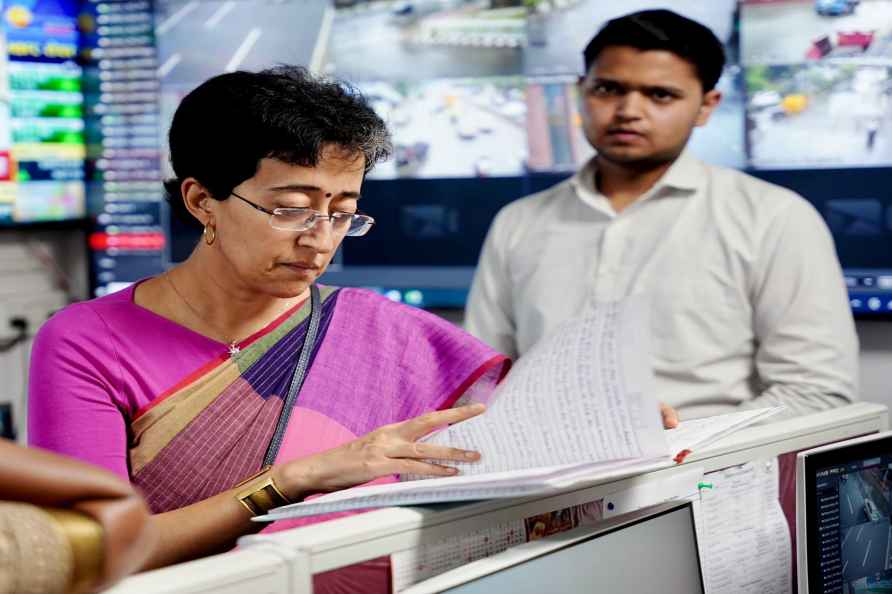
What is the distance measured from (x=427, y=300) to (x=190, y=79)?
Answer: 105cm

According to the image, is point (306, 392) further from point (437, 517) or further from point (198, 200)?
point (437, 517)

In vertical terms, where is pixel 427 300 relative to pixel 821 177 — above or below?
below

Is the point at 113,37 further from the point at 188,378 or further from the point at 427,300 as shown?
the point at 188,378

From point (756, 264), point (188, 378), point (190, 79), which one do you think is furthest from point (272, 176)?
point (190, 79)

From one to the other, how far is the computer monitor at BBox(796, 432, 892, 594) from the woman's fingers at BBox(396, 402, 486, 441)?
300 millimetres

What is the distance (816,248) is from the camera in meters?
2.16

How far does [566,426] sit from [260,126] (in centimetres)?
57

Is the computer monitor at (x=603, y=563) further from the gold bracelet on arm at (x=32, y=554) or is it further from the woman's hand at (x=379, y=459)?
the gold bracelet on arm at (x=32, y=554)

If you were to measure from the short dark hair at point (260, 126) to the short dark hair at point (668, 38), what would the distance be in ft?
3.26

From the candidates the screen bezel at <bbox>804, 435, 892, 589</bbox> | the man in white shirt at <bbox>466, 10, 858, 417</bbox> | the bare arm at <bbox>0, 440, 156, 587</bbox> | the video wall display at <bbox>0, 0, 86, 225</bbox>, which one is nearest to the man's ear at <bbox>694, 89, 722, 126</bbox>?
the man in white shirt at <bbox>466, 10, 858, 417</bbox>

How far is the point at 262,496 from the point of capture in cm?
106

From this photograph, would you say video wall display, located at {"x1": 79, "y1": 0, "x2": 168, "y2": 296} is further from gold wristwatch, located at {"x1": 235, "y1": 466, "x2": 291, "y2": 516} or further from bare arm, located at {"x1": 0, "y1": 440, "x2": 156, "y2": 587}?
bare arm, located at {"x1": 0, "y1": 440, "x2": 156, "y2": 587}

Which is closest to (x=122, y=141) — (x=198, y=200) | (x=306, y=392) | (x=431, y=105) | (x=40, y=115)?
(x=40, y=115)

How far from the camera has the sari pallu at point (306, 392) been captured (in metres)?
1.24
